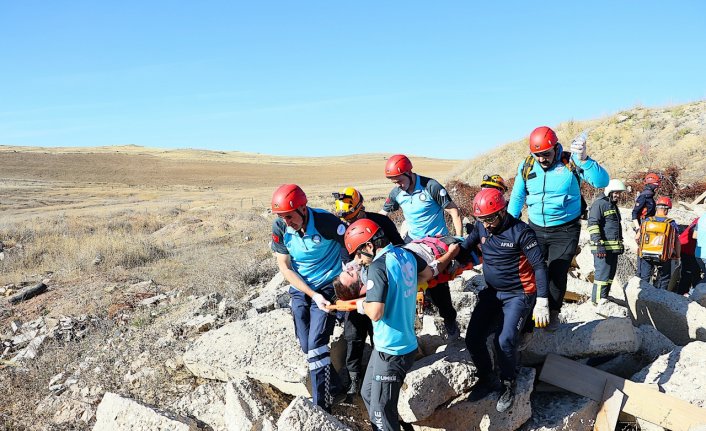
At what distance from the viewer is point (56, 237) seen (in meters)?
17.1

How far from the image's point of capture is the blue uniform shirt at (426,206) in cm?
576

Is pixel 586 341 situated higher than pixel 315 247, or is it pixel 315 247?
pixel 315 247

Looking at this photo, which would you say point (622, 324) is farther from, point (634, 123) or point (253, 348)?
point (634, 123)

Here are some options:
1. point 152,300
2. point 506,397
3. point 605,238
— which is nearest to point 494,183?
point 605,238

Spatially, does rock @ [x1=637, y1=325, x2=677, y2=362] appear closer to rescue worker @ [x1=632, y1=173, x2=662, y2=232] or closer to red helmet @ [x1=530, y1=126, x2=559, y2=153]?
red helmet @ [x1=530, y1=126, x2=559, y2=153]

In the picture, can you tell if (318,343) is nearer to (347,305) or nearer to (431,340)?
(347,305)

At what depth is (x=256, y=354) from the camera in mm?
5145

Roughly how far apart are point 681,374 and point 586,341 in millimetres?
768

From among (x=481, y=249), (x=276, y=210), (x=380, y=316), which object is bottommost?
(x=380, y=316)

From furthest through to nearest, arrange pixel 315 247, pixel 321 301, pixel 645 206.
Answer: pixel 645 206, pixel 315 247, pixel 321 301

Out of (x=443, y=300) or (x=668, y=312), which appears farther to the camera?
(x=668, y=312)

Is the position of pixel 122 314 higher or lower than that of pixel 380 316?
lower

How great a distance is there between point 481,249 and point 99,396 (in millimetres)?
4321

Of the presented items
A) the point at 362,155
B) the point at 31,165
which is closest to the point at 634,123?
the point at 31,165
